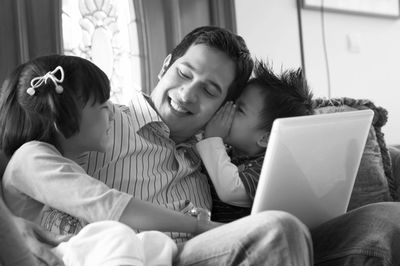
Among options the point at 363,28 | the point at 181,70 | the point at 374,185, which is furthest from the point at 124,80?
the point at 363,28

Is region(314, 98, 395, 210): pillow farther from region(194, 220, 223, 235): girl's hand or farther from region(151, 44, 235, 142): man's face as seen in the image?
region(194, 220, 223, 235): girl's hand

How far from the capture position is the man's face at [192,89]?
3.81ft

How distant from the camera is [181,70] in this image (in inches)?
46.5

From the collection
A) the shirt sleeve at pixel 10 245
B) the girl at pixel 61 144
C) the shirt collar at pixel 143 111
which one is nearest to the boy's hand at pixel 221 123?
the shirt collar at pixel 143 111

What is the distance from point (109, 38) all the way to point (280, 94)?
0.71 m

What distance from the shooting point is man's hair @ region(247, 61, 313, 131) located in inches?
47.6

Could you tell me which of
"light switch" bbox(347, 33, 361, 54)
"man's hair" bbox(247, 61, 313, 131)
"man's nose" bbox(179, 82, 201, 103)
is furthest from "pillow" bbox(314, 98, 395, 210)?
"light switch" bbox(347, 33, 361, 54)

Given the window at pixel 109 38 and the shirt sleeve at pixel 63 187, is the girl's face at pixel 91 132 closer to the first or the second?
the shirt sleeve at pixel 63 187

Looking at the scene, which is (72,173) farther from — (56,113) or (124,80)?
(124,80)

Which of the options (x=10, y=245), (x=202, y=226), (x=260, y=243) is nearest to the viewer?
(x=10, y=245)

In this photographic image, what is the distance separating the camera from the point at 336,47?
7.88ft

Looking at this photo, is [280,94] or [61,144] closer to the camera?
[61,144]

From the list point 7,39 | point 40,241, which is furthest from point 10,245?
point 7,39

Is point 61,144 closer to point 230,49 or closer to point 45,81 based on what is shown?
point 45,81
